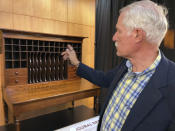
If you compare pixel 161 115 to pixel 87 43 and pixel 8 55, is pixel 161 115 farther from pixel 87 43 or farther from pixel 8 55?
pixel 87 43

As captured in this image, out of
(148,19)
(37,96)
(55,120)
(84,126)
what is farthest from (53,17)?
(148,19)

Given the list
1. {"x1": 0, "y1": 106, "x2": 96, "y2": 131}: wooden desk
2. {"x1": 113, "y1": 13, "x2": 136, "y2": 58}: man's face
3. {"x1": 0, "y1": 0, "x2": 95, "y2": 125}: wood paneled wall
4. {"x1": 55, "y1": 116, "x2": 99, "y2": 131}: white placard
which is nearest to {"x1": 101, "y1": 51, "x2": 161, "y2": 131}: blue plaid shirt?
{"x1": 113, "y1": 13, "x2": 136, "y2": 58}: man's face

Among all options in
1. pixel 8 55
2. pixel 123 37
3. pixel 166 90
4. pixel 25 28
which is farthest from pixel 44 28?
pixel 166 90

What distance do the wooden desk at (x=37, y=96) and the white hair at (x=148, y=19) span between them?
1.66 m

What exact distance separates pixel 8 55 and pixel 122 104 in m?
2.26

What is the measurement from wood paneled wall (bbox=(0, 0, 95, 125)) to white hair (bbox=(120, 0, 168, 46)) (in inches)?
89.4

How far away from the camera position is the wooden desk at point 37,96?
1.96 meters

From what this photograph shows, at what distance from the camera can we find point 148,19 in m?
0.84

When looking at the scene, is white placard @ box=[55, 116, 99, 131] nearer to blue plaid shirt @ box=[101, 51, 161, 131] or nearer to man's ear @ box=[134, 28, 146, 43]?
blue plaid shirt @ box=[101, 51, 161, 131]

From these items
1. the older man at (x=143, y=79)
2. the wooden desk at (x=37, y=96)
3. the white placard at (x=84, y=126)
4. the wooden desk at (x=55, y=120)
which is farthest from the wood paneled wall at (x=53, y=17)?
the older man at (x=143, y=79)

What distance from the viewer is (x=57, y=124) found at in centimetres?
265

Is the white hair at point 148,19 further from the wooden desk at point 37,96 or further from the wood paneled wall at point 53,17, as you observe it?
the wood paneled wall at point 53,17

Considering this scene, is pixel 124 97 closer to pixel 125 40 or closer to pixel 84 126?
pixel 125 40

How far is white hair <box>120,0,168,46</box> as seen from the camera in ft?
2.76
